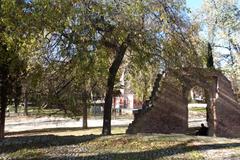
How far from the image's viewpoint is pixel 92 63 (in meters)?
18.2

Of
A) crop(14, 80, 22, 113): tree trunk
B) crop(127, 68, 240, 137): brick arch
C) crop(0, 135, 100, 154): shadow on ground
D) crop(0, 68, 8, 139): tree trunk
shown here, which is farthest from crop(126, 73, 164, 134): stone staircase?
crop(0, 135, 100, 154): shadow on ground

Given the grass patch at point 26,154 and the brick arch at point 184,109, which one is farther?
the brick arch at point 184,109

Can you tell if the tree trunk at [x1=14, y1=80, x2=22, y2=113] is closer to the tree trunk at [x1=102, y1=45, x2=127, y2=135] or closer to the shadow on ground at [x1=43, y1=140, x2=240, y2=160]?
the tree trunk at [x1=102, y1=45, x2=127, y2=135]

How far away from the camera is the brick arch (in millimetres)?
26688

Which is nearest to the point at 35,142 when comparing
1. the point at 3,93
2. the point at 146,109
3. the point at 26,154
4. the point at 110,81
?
the point at 26,154

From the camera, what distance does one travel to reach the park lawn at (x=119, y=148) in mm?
12922

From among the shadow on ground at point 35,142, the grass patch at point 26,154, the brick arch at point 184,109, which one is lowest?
the grass patch at point 26,154

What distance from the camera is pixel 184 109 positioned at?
28.4 meters

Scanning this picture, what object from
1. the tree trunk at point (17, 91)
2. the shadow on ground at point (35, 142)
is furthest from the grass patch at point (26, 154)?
the tree trunk at point (17, 91)

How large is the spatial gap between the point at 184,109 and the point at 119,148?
1461cm

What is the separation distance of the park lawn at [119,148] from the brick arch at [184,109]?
9314mm

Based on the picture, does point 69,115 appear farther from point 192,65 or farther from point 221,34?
point 221,34

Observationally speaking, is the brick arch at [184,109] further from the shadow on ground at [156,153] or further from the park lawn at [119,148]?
the shadow on ground at [156,153]

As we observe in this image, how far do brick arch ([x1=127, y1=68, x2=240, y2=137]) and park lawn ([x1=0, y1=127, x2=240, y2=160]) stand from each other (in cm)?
931
